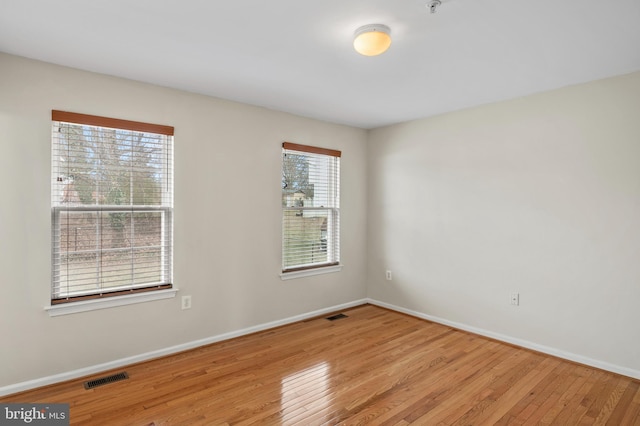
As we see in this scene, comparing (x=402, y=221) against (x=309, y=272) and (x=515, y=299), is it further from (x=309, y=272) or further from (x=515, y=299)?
(x=515, y=299)

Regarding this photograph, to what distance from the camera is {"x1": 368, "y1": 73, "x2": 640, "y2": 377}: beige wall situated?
2988 millimetres

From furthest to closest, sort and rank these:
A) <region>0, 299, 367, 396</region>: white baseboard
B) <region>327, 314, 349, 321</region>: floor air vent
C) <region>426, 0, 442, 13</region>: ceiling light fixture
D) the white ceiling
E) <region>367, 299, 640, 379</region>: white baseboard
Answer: <region>327, 314, 349, 321</region>: floor air vent, <region>367, 299, 640, 379</region>: white baseboard, <region>0, 299, 367, 396</region>: white baseboard, the white ceiling, <region>426, 0, 442, 13</region>: ceiling light fixture

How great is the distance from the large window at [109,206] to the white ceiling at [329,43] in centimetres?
52

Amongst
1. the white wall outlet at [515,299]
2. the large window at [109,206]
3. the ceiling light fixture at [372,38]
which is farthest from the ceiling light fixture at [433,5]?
the white wall outlet at [515,299]

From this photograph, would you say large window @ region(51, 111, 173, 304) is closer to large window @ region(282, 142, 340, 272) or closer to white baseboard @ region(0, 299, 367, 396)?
white baseboard @ region(0, 299, 367, 396)

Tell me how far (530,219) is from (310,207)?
2398 mm

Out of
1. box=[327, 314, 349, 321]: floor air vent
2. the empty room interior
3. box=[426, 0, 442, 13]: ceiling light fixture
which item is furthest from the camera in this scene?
box=[327, 314, 349, 321]: floor air vent

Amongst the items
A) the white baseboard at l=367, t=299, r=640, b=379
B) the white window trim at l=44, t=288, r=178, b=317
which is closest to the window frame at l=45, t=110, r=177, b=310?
the white window trim at l=44, t=288, r=178, b=317

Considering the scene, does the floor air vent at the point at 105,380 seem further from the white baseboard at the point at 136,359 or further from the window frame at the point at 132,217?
the window frame at the point at 132,217

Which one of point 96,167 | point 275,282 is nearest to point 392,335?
point 275,282

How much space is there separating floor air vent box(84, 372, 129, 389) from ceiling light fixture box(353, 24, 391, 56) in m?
3.04

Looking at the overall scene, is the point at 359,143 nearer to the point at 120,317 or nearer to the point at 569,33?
the point at 569,33

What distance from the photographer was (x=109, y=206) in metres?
3.00

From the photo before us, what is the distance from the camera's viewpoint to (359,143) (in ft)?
16.4
